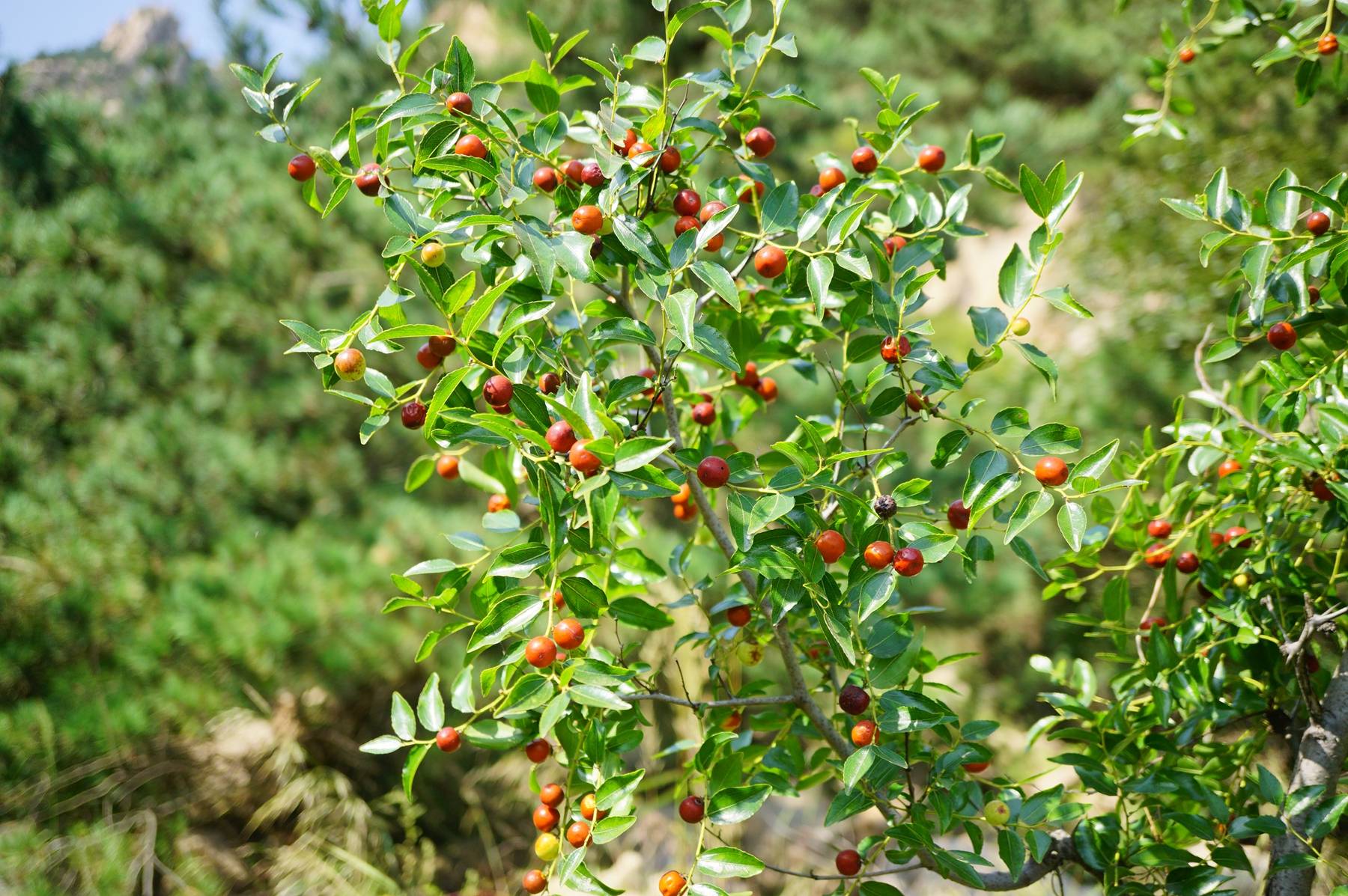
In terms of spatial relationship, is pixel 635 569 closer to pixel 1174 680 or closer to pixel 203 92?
pixel 1174 680

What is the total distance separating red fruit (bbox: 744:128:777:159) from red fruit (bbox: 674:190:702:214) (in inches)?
3.0

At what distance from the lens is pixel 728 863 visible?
52 cm

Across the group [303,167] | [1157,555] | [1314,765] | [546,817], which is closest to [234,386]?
[303,167]

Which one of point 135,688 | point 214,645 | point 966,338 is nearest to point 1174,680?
point 214,645

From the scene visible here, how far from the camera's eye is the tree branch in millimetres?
608

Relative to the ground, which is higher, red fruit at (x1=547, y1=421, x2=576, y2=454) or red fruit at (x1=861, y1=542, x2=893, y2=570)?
red fruit at (x1=547, y1=421, x2=576, y2=454)

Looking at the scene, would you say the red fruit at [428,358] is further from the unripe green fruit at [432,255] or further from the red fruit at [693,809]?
the red fruit at [693,809]

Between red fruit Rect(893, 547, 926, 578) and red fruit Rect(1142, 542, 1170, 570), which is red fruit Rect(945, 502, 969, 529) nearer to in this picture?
red fruit Rect(893, 547, 926, 578)

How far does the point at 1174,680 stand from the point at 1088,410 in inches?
73.4

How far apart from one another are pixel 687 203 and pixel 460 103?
6.1 inches

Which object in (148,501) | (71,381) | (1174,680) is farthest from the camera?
(71,381)

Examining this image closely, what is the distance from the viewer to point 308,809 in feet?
5.92

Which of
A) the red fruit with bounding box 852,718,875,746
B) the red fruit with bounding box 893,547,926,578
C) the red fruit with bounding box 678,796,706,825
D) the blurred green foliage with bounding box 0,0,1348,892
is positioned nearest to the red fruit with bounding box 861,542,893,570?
the red fruit with bounding box 893,547,926,578

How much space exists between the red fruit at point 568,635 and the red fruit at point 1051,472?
278 millimetres
